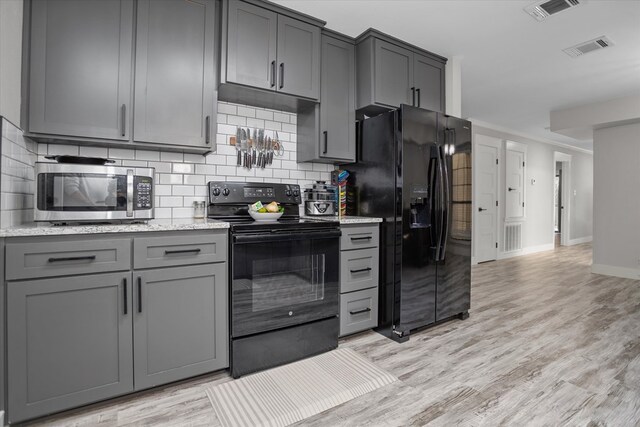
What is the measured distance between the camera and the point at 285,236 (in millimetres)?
2203

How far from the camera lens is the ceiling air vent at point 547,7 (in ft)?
8.22

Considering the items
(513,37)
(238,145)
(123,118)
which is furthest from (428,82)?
(123,118)

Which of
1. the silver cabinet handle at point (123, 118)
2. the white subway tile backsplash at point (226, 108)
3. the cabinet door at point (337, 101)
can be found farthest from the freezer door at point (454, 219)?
the silver cabinet handle at point (123, 118)

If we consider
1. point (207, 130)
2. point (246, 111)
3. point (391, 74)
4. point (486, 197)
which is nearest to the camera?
point (207, 130)

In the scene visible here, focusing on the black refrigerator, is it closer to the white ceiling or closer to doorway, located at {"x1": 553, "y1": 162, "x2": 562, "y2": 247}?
the white ceiling

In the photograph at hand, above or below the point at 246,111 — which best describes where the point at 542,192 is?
below

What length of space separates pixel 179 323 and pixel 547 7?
11.6 ft

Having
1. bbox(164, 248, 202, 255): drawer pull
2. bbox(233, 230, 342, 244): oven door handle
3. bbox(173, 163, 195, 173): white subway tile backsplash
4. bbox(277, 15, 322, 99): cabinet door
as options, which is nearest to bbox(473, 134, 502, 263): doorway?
bbox(277, 15, 322, 99): cabinet door

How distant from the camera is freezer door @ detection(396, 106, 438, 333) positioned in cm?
262

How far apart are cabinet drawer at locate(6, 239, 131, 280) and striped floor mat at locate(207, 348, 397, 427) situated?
945 millimetres

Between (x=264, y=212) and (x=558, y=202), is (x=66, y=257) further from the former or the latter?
(x=558, y=202)

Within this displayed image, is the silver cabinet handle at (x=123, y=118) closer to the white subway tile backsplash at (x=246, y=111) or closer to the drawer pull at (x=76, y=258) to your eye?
the drawer pull at (x=76, y=258)

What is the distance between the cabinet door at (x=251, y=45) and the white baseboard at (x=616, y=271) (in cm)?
588

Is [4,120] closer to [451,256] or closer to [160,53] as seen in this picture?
[160,53]
